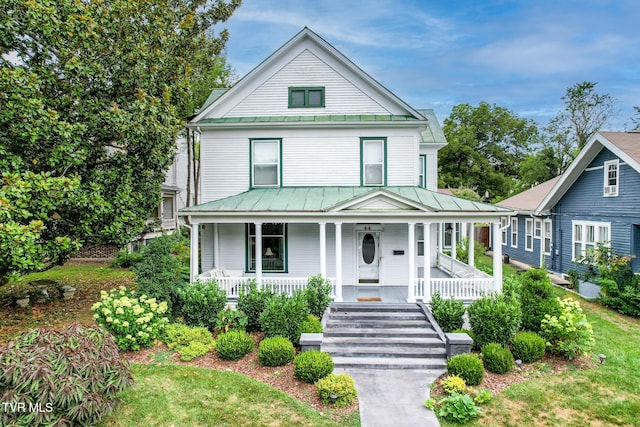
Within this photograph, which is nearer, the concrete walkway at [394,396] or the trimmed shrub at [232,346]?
the concrete walkway at [394,396]

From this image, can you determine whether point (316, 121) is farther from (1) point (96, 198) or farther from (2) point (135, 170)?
(1) point (96, 198)

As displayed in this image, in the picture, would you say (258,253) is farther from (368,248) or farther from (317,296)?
(368,248)

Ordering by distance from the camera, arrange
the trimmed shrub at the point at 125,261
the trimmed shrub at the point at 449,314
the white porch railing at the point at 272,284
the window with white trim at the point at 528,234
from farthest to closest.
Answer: the window with white trim at the point at 528,234
the trimmed shrub at the point at 125,261
the white porch railing at the point at 272,284
the trimmed shrub at the point at 449,314

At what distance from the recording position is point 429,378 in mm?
7867

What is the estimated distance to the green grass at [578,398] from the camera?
6.44 meters

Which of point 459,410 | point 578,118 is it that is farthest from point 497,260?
point 578,118

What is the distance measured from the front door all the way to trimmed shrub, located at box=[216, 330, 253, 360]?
5.62 m

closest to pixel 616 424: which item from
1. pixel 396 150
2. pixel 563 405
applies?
pixel 563 405

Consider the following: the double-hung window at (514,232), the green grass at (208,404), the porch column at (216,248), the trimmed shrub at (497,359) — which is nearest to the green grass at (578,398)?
the trimmed shrub at (497,359)

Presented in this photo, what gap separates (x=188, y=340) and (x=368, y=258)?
677cm

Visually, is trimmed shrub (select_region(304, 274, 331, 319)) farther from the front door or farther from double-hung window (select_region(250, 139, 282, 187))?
double-hung window (select_region(250, 139, 282, 187))

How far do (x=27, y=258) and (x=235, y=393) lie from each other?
6207 mm

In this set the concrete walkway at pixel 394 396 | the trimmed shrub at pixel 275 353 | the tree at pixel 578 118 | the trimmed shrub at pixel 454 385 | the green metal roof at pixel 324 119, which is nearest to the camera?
the concrete walkway at pixel 394 396

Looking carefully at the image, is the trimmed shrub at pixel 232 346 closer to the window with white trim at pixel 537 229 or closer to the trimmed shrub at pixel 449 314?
the trimmed shrub at pixel 449 314
